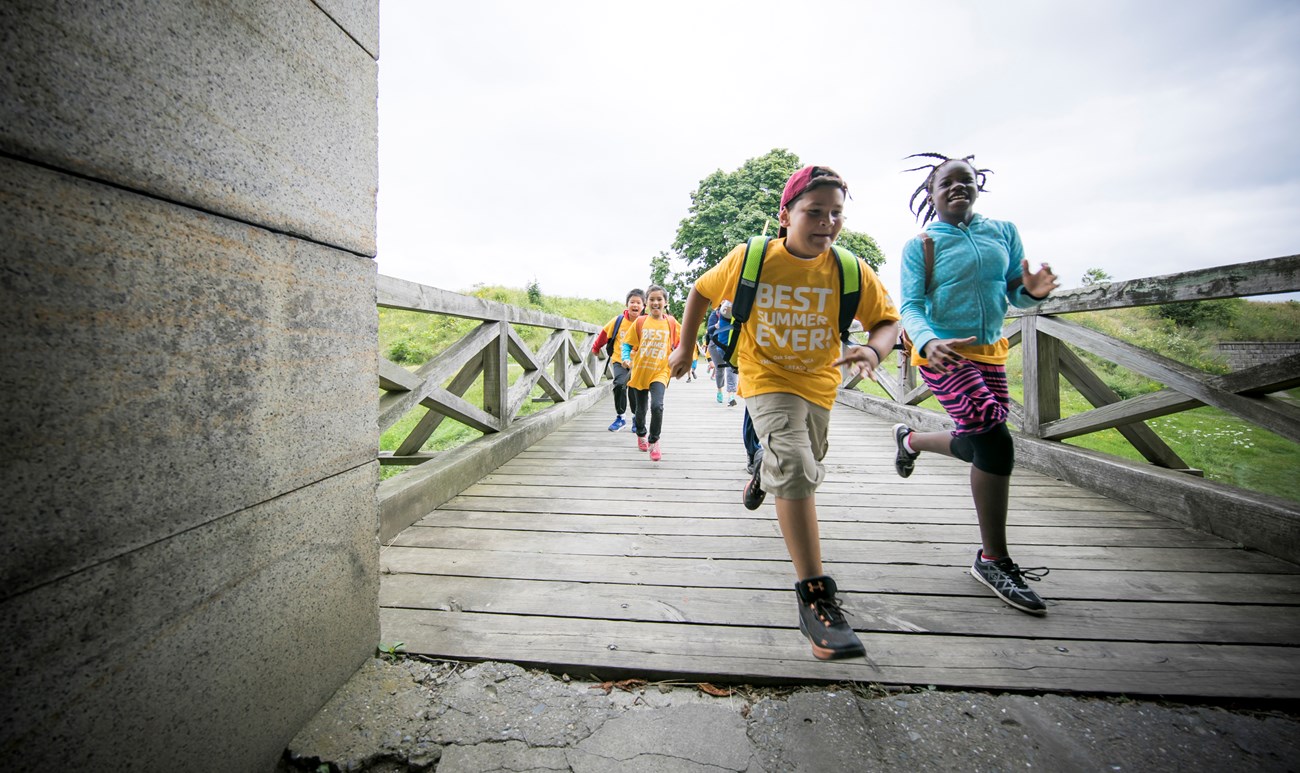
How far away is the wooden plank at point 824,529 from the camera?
8.02ft

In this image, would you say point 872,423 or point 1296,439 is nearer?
point 1296,439

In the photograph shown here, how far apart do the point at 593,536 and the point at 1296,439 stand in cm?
308

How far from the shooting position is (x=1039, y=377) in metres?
3.63

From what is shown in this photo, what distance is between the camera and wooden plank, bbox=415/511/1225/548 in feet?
8.02

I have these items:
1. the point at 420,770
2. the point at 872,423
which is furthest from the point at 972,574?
the point at 872,423

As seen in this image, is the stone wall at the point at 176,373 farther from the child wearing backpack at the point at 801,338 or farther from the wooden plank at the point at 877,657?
the child wearing backpack at the point at 801,338

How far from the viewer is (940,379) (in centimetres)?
214

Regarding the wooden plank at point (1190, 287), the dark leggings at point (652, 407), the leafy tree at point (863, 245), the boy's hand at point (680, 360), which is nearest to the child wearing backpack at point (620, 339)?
the dark leggings at point (652, 407)

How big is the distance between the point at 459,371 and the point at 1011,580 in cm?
340

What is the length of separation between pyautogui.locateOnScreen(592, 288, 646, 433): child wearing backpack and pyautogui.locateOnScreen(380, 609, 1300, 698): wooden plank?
11.1 ft

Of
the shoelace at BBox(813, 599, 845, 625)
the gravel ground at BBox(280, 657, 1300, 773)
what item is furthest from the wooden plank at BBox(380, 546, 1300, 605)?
the gravel ground at BBox(280, 657, 1300, 773)

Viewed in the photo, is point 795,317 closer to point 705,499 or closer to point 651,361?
point 705,499

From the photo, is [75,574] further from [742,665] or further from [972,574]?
[972,574]

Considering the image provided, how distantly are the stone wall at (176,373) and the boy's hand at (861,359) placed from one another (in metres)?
1.59
